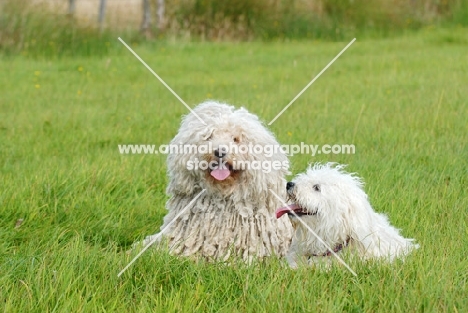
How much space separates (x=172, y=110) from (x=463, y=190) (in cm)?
454

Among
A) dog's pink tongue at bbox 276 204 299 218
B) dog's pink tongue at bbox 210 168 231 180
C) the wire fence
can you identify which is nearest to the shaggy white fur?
dog's pink tongue at bbox 210 168 231 180

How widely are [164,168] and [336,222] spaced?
2.59 m

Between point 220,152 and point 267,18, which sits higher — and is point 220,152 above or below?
below

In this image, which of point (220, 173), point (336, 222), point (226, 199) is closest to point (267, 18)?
point (226, 199)

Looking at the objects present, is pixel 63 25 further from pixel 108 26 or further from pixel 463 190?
pixel 463 190

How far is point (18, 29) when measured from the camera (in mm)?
13984

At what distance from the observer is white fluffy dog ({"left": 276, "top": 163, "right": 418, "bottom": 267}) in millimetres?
4199

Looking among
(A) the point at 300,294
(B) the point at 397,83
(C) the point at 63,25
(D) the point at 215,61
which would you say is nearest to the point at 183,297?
(A) the point at 300,294

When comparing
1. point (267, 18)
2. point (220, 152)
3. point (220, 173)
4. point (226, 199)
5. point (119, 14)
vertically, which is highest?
point (267, 18)

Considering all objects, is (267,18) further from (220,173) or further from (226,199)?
(220,173)

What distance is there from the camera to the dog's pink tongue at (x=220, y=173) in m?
4.43

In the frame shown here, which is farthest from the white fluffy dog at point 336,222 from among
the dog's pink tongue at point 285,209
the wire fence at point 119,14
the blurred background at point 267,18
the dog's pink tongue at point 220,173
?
the wire fence at point 119,14

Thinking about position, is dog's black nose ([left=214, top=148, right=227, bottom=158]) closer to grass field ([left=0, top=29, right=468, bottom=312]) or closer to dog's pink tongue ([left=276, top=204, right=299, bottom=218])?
dog's pink tongue ([left=276, top=204, right=299, bottom=218])

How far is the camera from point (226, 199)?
15.2 ft
